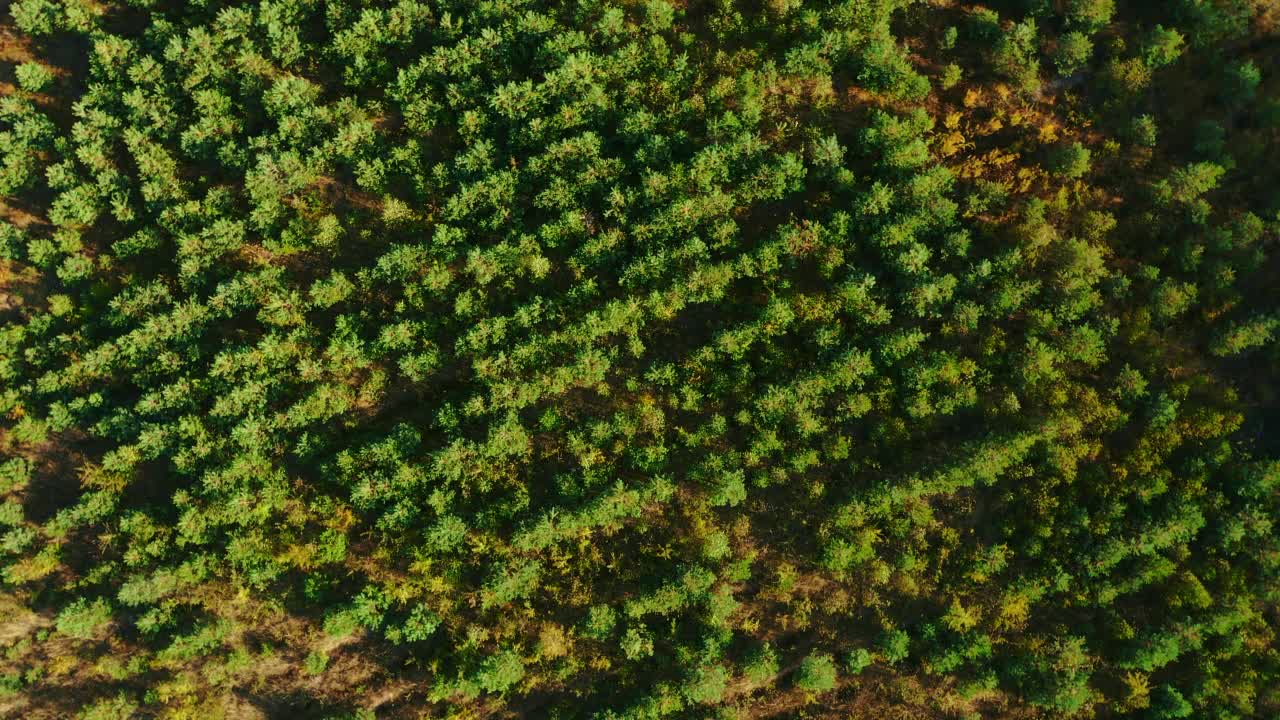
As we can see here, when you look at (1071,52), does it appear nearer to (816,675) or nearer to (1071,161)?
(1071,161)

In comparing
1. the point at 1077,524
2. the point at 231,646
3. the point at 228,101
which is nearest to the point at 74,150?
the point at 228,101

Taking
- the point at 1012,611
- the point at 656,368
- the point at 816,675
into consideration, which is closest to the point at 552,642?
the point at 816,675

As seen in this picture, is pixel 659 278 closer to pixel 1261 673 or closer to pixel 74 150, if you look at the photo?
pixel 74 150

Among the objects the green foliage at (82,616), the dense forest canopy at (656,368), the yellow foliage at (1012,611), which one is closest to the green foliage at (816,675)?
the dense forest canopy at (656,368)

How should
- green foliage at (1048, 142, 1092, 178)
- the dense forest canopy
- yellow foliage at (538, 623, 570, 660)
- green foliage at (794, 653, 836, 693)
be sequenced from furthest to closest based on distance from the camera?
yellow foliage at (538, 623, 570, 660) → green foliage at (1048, 142, 1092, 178) → the dense forest canopy → green foliage at (794, 653, 836, 693)

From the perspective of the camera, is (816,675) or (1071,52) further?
(1071,52)

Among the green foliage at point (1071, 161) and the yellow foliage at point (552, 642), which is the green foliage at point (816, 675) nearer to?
the yellow foliage at point (552, 642)

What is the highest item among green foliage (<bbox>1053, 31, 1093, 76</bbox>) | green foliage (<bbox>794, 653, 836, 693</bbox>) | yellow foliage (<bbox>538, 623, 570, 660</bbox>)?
green foliage (<bbox>1053, 31, 1093, 76</bbox>)

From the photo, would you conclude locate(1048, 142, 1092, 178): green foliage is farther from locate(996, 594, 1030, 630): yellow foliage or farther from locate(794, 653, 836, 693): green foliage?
locate(794, 653, 836, 693): green foliage

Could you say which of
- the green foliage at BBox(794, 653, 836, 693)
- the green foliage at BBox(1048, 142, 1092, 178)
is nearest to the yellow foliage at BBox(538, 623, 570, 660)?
the green foliage at BBox(794, 653, 836, 693)
